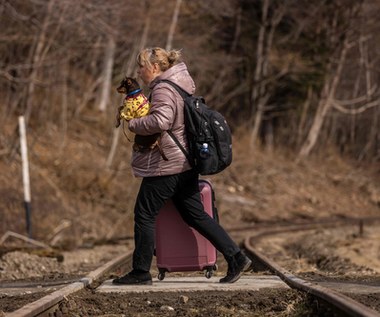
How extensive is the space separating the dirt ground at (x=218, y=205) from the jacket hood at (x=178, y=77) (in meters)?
1.74

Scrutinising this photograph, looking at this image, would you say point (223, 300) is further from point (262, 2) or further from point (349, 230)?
point (262, 2)

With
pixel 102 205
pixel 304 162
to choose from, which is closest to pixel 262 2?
pixel 304 162

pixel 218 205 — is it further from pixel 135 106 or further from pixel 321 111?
pixel 135 106

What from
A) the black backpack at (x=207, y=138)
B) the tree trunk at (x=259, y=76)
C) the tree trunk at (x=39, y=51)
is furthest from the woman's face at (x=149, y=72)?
the tree trunk at (x=259, y=76)

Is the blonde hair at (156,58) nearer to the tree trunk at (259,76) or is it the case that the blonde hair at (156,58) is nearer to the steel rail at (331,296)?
the steel rail at (331,296)

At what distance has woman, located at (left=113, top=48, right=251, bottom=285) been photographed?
853 centimetres

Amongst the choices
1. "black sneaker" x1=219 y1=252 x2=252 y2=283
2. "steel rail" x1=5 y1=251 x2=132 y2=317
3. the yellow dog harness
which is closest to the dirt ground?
"steel rail" x1=5 y1=251 x2=132 y2=317

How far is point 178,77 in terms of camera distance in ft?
28.4

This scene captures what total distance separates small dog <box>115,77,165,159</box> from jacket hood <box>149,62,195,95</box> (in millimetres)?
145

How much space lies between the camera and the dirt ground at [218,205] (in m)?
7.75

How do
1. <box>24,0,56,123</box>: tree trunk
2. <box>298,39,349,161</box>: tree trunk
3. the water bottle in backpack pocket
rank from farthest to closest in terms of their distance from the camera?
1. <box>298,39,349,161</box>: tree trunk
2. <box>24,0,56,123</box>: tree trunk
3. the water bottle in backpack pocket

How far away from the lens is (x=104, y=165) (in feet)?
93.6

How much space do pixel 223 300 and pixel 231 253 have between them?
3.69 ft

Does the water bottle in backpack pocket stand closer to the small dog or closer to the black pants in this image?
the black pants
